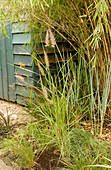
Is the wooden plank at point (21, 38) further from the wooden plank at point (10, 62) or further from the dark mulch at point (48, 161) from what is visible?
the dark mulch at point (48, 161)

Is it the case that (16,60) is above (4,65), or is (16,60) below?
above

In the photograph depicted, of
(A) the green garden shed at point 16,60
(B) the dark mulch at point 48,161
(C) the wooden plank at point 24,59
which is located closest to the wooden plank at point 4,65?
(A) the green garden shed at point 16,60

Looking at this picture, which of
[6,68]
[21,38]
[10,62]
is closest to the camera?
[21,38]

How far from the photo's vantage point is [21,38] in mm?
3178

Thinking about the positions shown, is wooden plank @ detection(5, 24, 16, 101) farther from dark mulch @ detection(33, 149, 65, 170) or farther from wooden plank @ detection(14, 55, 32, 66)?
dark mulch @ detection(33, 149, 65, 170)

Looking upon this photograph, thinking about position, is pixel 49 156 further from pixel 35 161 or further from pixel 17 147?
pixel 17 147

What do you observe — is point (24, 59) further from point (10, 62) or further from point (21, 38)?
point (10, 62)

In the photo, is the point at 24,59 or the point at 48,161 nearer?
the point at 48,161

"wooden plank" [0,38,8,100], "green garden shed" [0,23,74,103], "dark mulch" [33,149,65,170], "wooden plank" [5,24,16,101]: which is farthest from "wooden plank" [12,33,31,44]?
"dark mulch" [33,149,65,170]

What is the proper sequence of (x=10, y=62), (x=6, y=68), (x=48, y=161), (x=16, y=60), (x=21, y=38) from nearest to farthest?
(x=48, y=161) → (x=21, y=38) → (x=16, y=60) → (x=10, y=62) → (x=6, y=68)

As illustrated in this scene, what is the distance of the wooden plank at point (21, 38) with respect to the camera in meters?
3.02

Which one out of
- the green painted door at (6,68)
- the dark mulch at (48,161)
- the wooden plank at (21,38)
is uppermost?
the wooden plank at (21,38)

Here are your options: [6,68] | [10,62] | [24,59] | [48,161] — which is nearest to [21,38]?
[24,59]

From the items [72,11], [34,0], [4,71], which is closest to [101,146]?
[34,0]
